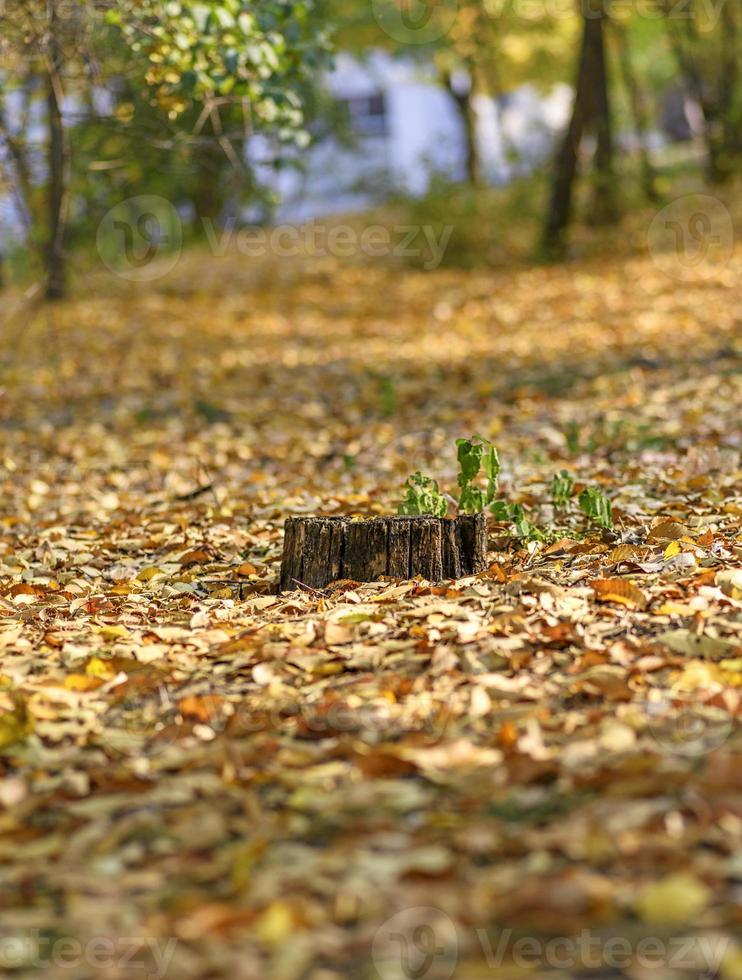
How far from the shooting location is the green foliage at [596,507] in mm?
4730

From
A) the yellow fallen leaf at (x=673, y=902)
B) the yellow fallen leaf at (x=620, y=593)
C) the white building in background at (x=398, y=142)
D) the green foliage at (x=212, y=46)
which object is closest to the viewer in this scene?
the yellow fallen leaf at (x=673, y=902)

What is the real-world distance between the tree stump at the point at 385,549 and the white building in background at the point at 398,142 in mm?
9416

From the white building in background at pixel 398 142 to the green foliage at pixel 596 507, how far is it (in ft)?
29.8

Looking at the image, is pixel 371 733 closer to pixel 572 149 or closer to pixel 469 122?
pixel 572 149

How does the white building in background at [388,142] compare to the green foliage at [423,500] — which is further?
the white building in background at [388,142]

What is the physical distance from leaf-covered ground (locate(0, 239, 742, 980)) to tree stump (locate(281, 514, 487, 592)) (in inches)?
5.7

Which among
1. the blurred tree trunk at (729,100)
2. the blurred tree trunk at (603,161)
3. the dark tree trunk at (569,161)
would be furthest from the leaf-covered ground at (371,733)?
the blurred tree trunk at (729,100)

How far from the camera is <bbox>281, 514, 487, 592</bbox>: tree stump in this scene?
4242 mm

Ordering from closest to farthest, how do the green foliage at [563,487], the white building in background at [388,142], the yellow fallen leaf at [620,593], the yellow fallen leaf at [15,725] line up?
the yellow fallen leaf at [15,725] → the yellow fallen leaf at [620,593] → the green foliage at [563,487] → the white building in background at [388,142]

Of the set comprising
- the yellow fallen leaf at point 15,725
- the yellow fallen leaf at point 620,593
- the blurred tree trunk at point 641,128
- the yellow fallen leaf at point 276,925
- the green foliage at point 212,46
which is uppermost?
the blurred tree trunk at point 641,128

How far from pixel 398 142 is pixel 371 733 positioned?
93.4 feet

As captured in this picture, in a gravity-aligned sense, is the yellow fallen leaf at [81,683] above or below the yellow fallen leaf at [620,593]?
below

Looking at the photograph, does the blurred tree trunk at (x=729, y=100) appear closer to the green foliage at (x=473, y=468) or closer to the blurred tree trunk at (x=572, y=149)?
the blurred tree trunk at (x=572, y=149)

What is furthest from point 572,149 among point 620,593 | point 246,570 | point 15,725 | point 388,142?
point 388,142
